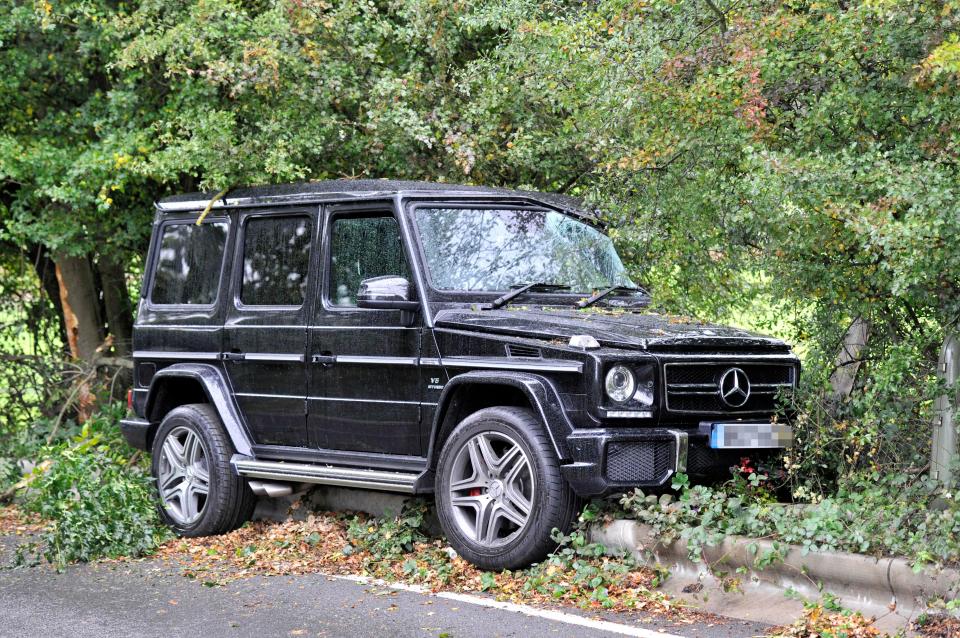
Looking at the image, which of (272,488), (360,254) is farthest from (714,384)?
(272,488)

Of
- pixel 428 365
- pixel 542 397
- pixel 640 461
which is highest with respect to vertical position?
pixel 428 365

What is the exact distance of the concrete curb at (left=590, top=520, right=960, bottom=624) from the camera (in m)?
5.77

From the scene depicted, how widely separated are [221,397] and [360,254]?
1.66 metres

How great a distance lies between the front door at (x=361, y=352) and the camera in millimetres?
8086

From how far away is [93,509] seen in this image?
906cm

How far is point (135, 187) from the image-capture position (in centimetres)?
1336

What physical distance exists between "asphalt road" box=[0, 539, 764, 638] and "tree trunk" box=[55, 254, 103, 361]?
737 centimetres

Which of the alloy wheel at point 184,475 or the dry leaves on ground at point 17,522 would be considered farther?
the dry leaves on ground at point 17,522

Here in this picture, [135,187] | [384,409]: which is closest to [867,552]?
[384,409]

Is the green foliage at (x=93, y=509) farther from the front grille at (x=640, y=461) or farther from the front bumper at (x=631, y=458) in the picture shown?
the front grille at (x=640, y=461)

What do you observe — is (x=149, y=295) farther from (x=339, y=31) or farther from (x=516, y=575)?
(x=516, y=575)

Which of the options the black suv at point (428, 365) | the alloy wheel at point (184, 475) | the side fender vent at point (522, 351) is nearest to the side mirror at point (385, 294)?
the black suv at point (428, 365)

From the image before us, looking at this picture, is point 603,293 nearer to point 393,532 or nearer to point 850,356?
point 850,356

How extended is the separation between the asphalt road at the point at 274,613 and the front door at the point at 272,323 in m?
1.38
